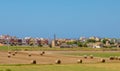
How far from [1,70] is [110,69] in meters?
9.61

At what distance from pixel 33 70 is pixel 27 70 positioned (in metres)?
0.50

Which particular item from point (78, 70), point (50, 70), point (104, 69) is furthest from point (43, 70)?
point (104, 69)

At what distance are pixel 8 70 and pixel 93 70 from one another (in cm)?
710

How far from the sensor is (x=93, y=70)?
3650 cm

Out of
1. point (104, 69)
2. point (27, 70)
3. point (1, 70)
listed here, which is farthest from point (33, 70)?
point (104, 69)

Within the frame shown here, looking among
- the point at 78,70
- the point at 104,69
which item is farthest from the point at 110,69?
the point at 78,70

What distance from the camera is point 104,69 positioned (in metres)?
37.9

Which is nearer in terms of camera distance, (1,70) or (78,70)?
(1,70)

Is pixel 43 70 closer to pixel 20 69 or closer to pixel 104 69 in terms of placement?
pixel 20 69

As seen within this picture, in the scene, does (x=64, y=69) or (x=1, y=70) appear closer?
(x=1, y=70)

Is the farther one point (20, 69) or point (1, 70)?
point (20, 69)

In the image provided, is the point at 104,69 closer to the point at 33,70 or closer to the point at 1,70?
the point at 33,70

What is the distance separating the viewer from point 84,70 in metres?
36.4

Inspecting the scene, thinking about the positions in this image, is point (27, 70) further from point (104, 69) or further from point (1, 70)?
point (104, 69)
